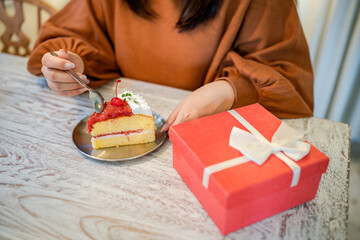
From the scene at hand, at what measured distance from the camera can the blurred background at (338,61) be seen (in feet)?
4.87

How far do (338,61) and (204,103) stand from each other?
128 centimetres

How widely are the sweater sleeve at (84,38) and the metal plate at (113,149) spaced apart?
0.29 meters

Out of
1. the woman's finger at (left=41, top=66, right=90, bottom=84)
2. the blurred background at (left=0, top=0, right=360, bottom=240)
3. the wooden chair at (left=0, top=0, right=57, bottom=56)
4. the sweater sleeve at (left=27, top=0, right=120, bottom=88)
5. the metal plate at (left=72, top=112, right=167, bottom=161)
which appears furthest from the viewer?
the blurred background at (left=0, top=0, right=360, bottom=240)

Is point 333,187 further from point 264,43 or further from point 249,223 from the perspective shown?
point 264,43

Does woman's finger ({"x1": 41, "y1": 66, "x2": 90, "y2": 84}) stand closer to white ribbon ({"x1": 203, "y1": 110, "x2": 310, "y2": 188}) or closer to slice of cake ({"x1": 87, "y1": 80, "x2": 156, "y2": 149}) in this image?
slice of cake ({"x1": 87, "y1": 80, "x2": 156, "y2": 149})

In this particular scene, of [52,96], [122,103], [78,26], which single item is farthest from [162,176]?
[78,26]

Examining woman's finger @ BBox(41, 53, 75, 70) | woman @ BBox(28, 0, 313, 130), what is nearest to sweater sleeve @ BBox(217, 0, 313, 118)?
woman @ BBox(28, 0, 313, 130)

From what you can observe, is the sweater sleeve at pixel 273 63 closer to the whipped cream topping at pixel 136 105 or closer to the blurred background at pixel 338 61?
the whipped cream topping at pixel 136 105

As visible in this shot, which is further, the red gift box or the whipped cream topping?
the whipped cream topping

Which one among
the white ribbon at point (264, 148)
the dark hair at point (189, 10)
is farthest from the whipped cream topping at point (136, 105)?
the dark hair at point (189, 10)

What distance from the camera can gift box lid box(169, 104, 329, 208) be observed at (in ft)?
1.54

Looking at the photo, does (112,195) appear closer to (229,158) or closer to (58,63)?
(229,158)

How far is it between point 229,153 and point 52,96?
2.31 feet

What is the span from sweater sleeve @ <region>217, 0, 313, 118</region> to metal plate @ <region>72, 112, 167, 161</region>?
27 centimetres
